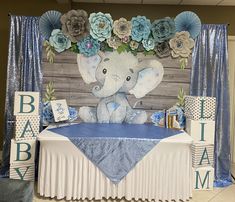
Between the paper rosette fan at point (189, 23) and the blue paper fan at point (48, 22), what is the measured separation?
1399mm

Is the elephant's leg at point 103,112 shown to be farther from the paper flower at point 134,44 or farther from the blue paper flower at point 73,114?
the paper flower at point 134,44

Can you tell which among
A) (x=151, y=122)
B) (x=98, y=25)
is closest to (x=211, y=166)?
(x=151, y=122)

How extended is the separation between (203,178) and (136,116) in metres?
1.05

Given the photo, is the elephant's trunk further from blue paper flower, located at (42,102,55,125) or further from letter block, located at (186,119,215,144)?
letter block, located at (186,119,215,144)

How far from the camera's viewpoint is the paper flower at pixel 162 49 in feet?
10.5

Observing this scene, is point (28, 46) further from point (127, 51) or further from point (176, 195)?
point (176, 195)

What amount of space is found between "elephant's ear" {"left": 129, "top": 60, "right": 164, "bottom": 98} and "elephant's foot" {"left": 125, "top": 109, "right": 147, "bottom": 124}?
227mm

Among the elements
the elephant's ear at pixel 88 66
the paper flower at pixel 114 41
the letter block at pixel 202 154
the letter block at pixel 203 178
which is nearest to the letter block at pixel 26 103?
the elephant's ear at pixel 88 66

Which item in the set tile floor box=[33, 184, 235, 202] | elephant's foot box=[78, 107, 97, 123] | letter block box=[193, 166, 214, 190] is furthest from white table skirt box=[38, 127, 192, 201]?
elephant's foot box=[78, 107, 97, 123]

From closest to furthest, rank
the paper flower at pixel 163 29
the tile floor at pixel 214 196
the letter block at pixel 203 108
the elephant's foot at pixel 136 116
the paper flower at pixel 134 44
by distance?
the tile floor at pixel 214 196
the letter block at pixel 203 108
the paper flower at pixel 163 29
the paper flower at pixel 134 44
the elephant's foot at pixel 136 116

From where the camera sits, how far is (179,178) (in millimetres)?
2650

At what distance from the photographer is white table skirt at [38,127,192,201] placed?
8.53 ft

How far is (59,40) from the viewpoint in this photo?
10.3ft
